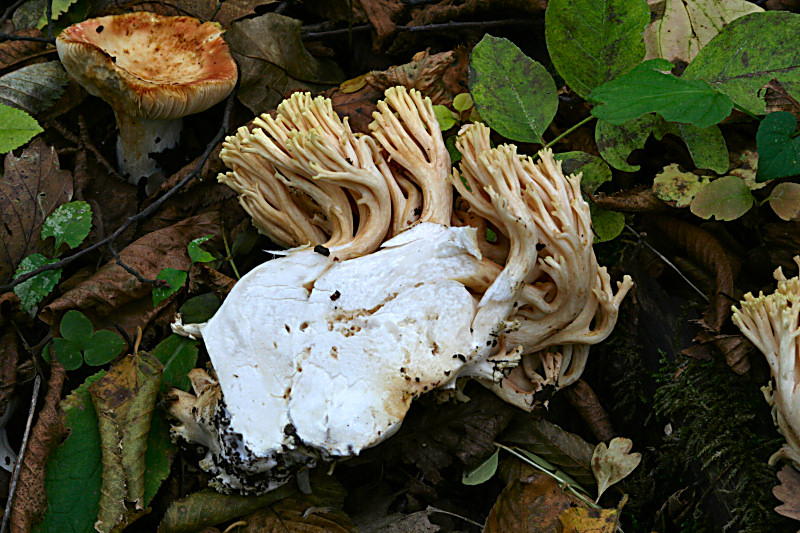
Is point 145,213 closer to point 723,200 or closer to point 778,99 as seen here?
point 723,200

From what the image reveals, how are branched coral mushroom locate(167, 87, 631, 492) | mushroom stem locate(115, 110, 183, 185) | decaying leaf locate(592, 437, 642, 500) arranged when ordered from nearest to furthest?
branched coral mushroom locate(167, 87, 631, 492) < decaying leaf locate(592, 437, 642, 500) < mushroom stem locate(115, 110, 183, 185)

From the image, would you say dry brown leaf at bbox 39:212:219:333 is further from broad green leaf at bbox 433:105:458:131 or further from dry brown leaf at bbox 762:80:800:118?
dry brown leaf at bbox 762:80:800:118

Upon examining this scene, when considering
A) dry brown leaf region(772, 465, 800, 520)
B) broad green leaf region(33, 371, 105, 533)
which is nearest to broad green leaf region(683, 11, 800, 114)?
dry brown leaf region(772, 465, 800, 520)

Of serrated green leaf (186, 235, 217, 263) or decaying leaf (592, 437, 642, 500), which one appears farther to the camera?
serrated green leaf (186, 235, 217, 263)

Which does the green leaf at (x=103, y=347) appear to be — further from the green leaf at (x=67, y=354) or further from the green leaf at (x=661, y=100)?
the green leaf at (x=661, y=100)

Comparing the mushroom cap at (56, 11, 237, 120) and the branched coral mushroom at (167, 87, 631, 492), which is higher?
the mushroom cap at (56, 11, 237, 120)

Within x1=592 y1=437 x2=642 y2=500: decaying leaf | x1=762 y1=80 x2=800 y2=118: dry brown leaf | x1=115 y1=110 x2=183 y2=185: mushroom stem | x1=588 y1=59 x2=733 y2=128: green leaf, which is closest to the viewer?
x1=588 y1=59 x2=733 y2=128: green leaf

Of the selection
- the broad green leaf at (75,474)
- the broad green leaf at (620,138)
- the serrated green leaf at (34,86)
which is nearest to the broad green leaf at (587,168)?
the broad green leaf at (620,138)
